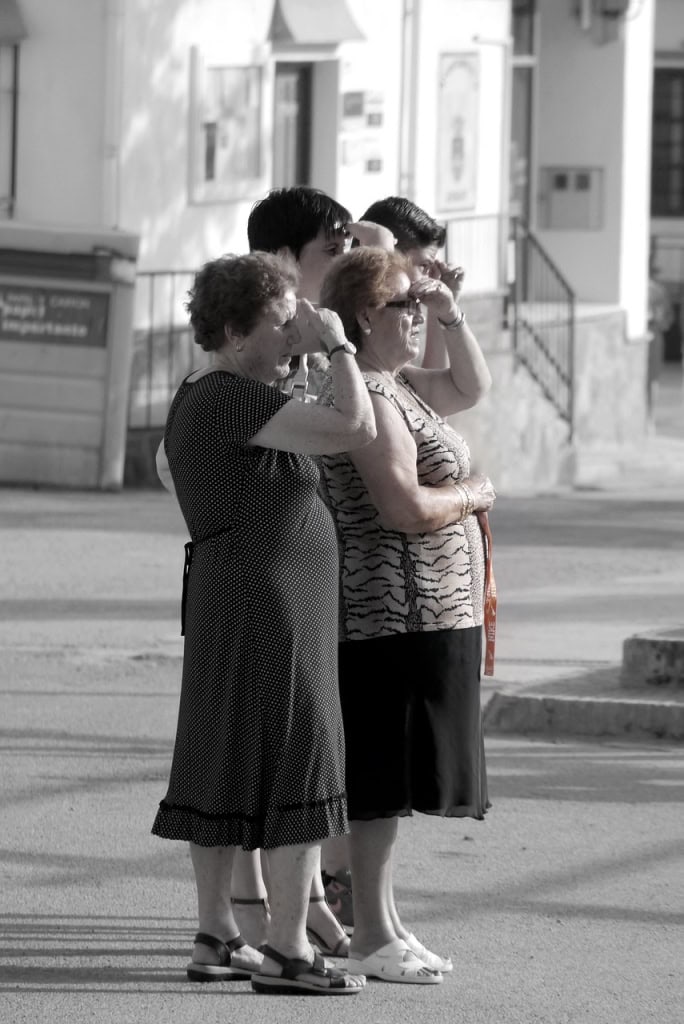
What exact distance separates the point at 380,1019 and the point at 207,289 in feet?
5.49

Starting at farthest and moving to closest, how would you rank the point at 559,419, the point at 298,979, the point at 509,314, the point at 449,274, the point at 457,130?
the point at 457,130
the point at 559,419
the point at 509,314
the point at 449,274
the point at 298,979

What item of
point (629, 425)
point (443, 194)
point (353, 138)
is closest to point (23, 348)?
point (353, 138)

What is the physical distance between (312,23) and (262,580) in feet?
38.9

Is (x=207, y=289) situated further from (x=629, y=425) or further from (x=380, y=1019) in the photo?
(x=629, y=425)

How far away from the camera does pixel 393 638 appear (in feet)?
17.1

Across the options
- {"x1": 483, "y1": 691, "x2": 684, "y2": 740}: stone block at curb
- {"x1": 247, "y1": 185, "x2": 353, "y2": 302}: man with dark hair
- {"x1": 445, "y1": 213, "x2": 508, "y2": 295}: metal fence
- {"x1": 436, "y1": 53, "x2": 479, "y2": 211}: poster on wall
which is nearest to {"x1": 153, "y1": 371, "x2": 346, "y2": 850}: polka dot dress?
{"x1": 247, "y1": 185, "x2": 353, "y2": 302}: man with dark hair

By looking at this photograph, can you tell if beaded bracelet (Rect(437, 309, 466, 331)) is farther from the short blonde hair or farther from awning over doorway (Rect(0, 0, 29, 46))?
awning over doorway (Rect(0, 0, 29, 46))

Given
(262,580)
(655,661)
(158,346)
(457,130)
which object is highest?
(457,130)

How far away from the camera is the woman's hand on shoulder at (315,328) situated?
489 cm

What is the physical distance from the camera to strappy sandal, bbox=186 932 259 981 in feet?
16.7

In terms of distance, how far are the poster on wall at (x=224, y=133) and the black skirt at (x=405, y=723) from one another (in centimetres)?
1020

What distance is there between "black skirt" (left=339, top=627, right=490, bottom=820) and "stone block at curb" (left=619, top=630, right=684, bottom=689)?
318 cm

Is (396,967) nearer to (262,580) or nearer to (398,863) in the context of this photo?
(262,580)

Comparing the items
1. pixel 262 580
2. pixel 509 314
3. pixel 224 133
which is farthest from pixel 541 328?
pixel 262 580
